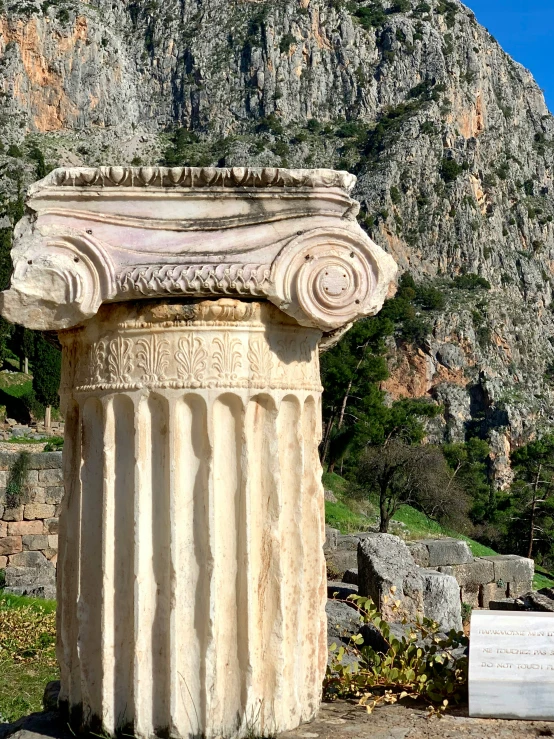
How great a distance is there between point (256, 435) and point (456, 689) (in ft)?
4.69

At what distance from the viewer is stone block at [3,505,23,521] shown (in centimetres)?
1345

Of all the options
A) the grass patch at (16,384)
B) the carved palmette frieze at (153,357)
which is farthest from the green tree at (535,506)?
the carved palmette frieze at (153,357)

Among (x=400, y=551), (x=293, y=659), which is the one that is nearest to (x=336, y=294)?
(x=293, y=659)

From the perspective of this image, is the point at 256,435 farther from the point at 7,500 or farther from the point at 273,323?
the point at 7,500

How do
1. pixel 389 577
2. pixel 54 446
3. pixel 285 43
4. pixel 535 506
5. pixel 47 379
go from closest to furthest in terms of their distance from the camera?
1. pixel 389 577
2. pixel 54 446
3. pixel 535 506
4. pixel 47 379
5. pixel 285 43

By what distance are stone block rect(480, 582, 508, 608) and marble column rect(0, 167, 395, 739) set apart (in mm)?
11542

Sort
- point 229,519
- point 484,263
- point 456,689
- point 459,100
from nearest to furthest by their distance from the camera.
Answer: point 229,519 < point 456,689 < point 484,263 < point 459,100

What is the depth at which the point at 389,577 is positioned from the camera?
9859 millimetres

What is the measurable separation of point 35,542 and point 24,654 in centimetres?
606

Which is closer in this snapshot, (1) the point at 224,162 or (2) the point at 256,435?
(2) the point at 256,435

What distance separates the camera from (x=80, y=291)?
3.59 m

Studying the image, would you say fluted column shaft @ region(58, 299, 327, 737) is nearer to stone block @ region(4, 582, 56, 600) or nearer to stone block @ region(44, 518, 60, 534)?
stone block @ region(4, 582, 56, 600)

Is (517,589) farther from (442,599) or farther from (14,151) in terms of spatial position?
(14,151)

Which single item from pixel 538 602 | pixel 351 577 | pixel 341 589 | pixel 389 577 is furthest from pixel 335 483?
pixel 389 577
